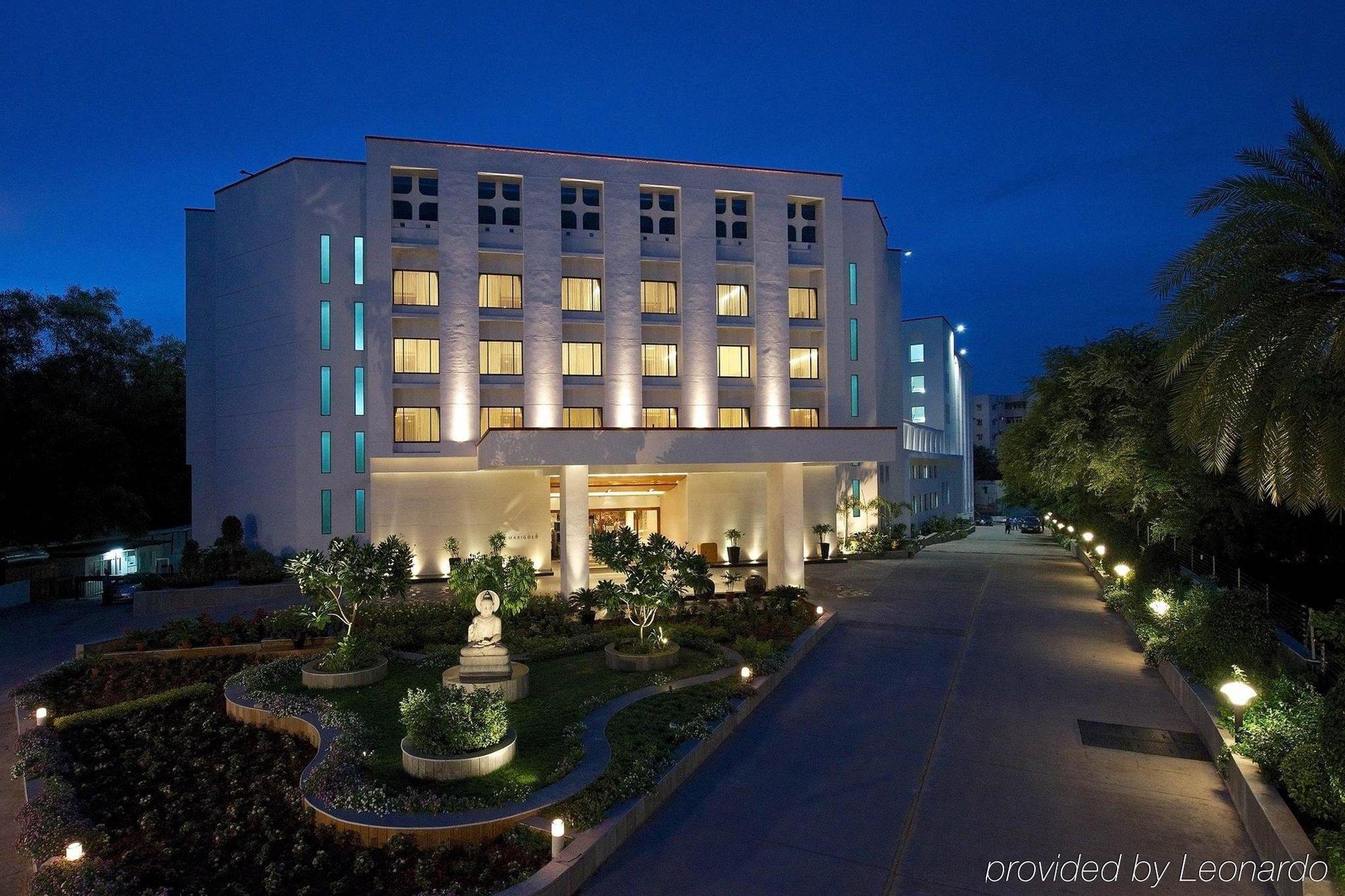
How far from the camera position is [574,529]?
803 inches

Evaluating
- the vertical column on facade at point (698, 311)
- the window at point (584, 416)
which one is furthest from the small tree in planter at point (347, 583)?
the vertical column on facade at point (698, 311)

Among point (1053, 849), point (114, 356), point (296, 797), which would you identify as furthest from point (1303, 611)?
point (114, 356)

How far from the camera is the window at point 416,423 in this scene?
2655 centimetres

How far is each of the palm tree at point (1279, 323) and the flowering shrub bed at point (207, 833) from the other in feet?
34.6

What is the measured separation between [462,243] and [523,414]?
22.0 ft

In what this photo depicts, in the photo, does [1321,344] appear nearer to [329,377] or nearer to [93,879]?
[93,879]

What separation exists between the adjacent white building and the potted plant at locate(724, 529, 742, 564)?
1.43 feet

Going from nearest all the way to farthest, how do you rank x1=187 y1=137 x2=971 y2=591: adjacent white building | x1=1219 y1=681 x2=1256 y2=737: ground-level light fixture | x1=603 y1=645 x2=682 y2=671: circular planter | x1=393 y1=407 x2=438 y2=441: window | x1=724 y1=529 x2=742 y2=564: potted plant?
x1=1219 y1=681 x2=1256 y2=737: ground-level light fixture → x1=603 y1=645 x2=682 y2=671: circular planter → x1=187 y1=137 x2=971 y2=591: adjacent white building → x1=393 y1=407 x2=438 y2=441: window → x1=724 y1=529 x2=742 y2=564: potted plant

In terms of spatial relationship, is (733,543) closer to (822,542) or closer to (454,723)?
(822,542)

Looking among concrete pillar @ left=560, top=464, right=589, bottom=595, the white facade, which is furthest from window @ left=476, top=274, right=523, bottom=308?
the white facade

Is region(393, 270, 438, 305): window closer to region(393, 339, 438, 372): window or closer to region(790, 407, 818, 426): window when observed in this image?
region(393, 339, 438, 372): window

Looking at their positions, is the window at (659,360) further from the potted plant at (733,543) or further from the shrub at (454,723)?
the shrub at (454,723)

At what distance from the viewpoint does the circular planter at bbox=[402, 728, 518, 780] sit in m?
8.54

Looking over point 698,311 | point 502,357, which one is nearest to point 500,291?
point 502,357
